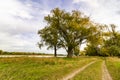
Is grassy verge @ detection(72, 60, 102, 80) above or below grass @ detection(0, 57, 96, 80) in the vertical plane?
below

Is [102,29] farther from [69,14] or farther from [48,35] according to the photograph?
[48,35]

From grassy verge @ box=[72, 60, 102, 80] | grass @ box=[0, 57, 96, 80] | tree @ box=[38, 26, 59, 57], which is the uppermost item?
tree @ box=[38, 26, 59, 57]

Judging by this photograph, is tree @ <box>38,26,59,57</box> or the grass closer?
the grass

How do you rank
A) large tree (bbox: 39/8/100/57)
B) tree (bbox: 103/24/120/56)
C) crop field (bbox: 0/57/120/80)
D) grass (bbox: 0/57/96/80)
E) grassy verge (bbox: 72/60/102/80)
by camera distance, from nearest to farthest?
grass (bbox: 0/57/96/80) → crop field (bbox: 0/57/120/80) → grassy verge (bbox: 72/60/102/80) → large tree (bbox: 39/8/100/57) → tree (bbox: 103/24/120/56)

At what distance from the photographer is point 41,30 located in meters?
58.1

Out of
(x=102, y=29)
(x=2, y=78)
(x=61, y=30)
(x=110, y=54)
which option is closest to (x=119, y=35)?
(x=110, y=54)

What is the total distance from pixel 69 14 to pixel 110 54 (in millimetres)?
40984

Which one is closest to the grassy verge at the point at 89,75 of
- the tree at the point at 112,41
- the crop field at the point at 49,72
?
the crop field at the point at 49,72

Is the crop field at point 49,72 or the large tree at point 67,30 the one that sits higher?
the large tree at point 67,30

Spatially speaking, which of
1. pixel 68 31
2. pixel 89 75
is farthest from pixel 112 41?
pixel 89 75

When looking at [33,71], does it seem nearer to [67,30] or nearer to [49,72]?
[49,72]

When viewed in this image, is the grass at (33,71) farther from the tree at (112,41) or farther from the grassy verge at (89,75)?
the tree at (112,41)

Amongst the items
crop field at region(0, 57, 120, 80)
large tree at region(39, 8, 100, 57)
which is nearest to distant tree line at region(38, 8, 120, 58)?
large tree at region(39, 8, 100, 57)

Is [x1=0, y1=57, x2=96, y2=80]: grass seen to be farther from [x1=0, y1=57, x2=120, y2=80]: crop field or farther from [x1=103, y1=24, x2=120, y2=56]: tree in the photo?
[x1=103, y1=24, x2=120, y2=56]: tree
